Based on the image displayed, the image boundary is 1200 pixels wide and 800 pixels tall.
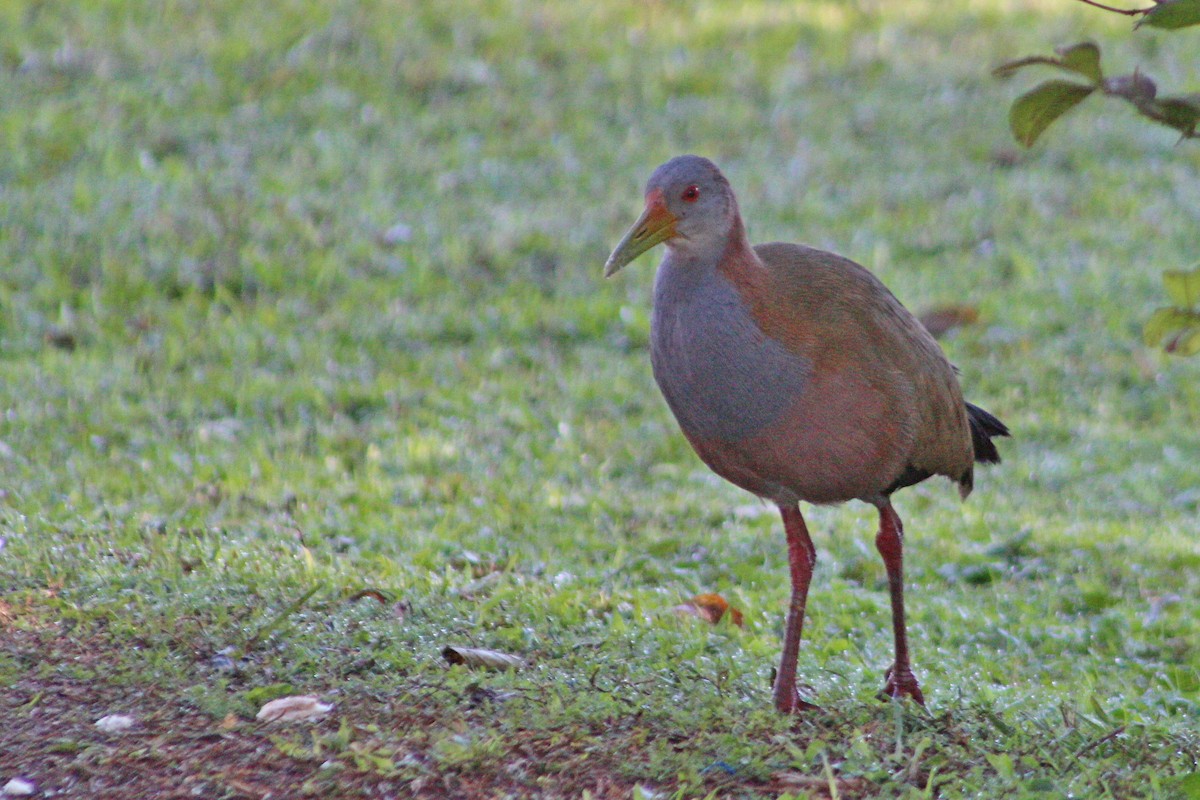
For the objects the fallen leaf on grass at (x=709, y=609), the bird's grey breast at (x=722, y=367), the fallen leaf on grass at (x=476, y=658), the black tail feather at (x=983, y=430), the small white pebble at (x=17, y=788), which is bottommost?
the fallen leaf on grass at (x=709, y=609)

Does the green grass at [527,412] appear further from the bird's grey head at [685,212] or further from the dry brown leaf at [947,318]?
the bird's grey head at [685,212]

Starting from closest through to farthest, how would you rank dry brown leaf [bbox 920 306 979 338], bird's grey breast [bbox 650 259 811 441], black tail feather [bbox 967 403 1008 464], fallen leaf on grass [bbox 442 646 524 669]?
bird's grey breast [bbox 650 259 811 441] < fallen leaf on grass [bbox 442 646 524 669] < black tail feather [bbox 967 403 1008 464] < dry brown leaf [bbox 920 306 979 338]

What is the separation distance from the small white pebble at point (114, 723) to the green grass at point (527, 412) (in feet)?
0.09

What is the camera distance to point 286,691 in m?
3.66

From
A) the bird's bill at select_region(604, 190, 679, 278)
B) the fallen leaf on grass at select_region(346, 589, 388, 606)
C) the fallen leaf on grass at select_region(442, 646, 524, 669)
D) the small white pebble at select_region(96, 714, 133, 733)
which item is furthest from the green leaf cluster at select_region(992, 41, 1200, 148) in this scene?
the small white pebble at select_region(96, 714, 133, 733)

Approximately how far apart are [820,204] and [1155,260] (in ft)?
6.04

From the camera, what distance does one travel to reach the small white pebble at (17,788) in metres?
3.14

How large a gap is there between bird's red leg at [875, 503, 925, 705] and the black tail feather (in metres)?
0.48

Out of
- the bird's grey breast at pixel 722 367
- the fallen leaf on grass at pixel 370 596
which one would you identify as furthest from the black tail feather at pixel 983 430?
the fallen leaf on grass at pixel 370 596

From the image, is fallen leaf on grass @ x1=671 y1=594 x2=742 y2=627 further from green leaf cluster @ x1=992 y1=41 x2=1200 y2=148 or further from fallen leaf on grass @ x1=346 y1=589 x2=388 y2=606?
green leaf cluster @ x1=992 y1=41 x2=1200 y2=148

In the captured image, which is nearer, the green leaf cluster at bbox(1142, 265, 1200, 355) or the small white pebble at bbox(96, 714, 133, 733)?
the small white pebble at bbox(96, 714, 133, 733)

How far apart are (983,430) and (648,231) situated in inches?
52.4

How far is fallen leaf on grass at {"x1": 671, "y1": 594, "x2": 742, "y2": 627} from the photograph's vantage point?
483cm

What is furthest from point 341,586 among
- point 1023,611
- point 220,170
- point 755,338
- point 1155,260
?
point 1155,260
